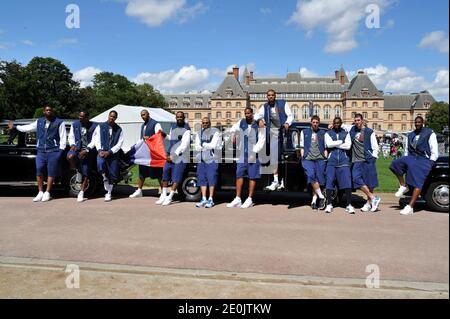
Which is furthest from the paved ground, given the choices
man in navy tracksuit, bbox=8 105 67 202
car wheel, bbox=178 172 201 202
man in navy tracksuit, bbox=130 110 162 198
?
man in navy tracksuit, bbox=130 110 162 198

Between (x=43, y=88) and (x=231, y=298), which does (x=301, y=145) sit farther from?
(x=43, y=88)

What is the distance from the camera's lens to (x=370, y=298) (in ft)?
12.6

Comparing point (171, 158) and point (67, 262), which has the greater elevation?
point (171, 158)

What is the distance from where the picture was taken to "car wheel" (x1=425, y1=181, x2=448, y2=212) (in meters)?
8.59

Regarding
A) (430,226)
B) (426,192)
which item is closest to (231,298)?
(430,226)

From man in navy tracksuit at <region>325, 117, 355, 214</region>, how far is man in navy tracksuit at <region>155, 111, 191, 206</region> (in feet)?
11.1

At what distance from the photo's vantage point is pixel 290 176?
919 cm

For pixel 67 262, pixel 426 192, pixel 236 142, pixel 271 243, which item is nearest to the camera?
pixel 67 262

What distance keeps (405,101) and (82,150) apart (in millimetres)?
116942

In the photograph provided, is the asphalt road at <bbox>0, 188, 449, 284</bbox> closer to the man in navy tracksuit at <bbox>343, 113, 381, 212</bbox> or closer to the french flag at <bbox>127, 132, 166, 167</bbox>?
the man in navy tracksuit at <bbox>343, 113, 381, 212</bbox>

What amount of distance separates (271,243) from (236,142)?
3.86 metres

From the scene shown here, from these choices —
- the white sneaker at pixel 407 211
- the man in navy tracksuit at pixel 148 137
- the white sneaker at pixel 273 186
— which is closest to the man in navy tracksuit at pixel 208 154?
the white sneaker at pixel 273 186

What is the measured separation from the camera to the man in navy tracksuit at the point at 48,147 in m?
9.58

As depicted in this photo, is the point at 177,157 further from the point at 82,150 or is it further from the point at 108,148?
the point at 82,150
